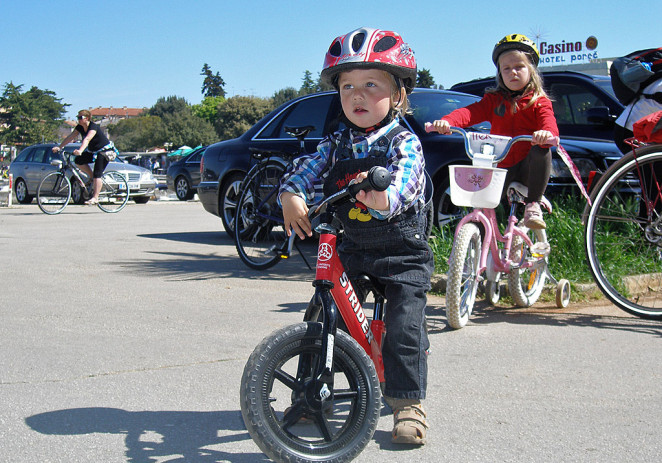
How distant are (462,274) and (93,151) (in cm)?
1186

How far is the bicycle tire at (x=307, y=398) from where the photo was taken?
8.27ft

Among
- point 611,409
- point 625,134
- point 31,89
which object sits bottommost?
point 611,409

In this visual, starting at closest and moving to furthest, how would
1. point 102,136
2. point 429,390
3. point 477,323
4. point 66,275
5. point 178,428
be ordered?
point 178,428, point 429,390, point 477,323, point 66,275, point 102,136

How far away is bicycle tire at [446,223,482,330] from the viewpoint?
449 centimetres

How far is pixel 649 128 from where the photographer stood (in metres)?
4.84

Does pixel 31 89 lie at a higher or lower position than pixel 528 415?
higher

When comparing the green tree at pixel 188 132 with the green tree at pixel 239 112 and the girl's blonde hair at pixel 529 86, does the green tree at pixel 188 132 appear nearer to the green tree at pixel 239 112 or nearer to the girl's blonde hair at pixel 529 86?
the green tree at pixel 239 112

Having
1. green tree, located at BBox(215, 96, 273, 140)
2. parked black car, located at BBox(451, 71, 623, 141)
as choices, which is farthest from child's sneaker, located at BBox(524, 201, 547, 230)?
green tree, located at BBox(215, 96, 273, 140)

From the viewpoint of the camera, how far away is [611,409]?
333 centimetres

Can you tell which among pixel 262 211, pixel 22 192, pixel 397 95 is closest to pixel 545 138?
pixel 397 95

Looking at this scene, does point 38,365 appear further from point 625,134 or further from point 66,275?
point 625,134

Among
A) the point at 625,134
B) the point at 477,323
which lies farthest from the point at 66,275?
the point at 625,134

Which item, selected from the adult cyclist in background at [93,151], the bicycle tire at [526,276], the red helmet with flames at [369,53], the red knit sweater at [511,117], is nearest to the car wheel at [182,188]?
the adult cyclist in background at [93,151]

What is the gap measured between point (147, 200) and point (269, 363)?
18.7 meters
